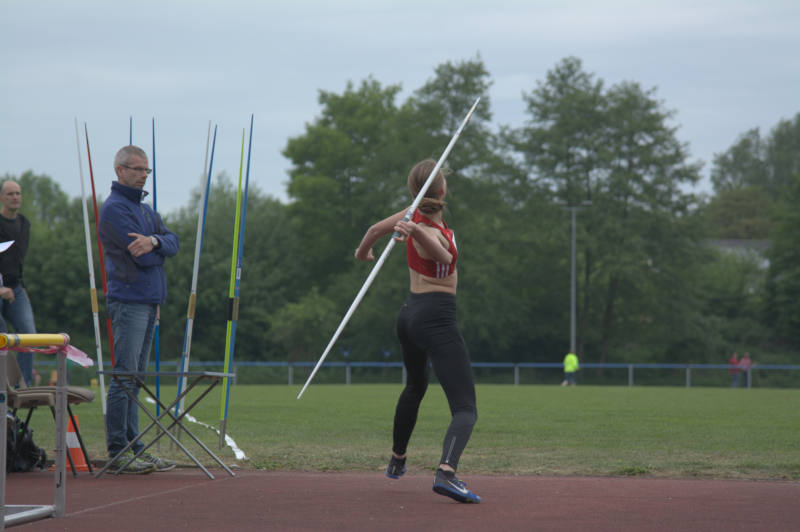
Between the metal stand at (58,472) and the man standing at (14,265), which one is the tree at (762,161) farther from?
the metal stand at (58,472)

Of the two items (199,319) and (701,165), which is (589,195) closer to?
(701,165)

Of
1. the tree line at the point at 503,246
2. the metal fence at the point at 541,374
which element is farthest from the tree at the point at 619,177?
the metal fence at the point at 541,374

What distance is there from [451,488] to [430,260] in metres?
1.33

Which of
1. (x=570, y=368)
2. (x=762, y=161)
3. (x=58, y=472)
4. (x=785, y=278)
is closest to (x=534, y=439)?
(x=58, y=472)

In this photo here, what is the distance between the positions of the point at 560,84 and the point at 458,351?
158ft

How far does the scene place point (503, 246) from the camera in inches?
2104

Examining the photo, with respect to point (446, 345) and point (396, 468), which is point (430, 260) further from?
point (396, 468)

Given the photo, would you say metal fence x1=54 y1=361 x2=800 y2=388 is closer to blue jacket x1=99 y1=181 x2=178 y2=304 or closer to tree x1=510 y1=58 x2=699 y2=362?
tree x1=510 y1=58 x2=699 y2=362

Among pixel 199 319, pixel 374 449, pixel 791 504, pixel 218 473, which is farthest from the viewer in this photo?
pixel 199 319

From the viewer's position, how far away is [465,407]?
6387 millimetres

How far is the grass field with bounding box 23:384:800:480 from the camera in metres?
8.30

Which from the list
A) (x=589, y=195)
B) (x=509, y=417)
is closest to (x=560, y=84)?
(x=589, y=195)

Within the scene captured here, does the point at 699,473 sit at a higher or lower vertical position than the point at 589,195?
lower

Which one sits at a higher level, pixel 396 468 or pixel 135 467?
pixel 396 468
